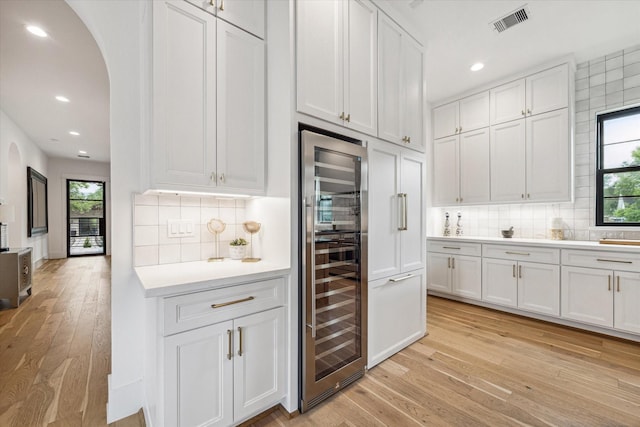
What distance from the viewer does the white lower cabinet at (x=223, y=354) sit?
1292 mm

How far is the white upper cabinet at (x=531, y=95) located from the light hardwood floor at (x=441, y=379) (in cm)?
247

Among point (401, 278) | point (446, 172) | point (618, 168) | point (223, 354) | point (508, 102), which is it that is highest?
point (508, 102)

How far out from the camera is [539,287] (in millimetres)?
3082

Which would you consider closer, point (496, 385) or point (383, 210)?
point (496, 385)

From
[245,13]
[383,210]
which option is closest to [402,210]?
[383,210]

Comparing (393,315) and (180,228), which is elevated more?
(180,228)

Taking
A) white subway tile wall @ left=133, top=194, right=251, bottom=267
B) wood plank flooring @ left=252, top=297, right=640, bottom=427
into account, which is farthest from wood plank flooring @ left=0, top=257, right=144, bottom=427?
wood plank flooring @ left=252, top=297, right=640, bottom=427

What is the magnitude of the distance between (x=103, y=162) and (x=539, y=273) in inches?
433

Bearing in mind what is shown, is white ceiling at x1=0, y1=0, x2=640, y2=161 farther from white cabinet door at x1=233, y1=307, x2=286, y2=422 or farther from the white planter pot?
white cabinet door at x1=233, y1=307, x2=286, y2=422

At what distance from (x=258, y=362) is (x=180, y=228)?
100 centimetres

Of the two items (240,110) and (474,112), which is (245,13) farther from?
(474,112)

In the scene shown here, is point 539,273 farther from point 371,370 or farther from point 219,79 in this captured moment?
point 219,79

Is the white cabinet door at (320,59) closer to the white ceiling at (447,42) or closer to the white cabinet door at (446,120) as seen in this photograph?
the white ceiling at (447,42)

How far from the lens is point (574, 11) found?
2.44 meters
